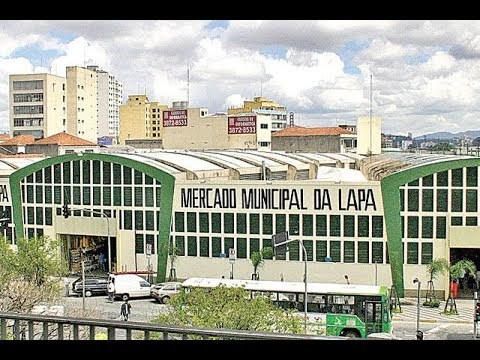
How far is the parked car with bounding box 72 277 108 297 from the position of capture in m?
4.98

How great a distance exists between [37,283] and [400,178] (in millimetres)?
2508

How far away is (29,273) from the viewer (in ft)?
15.8

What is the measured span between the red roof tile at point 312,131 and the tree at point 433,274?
3.94ft

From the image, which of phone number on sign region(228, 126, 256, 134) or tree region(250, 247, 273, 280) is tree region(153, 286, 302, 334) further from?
phone number on sign region(228, 126, 256, 134)

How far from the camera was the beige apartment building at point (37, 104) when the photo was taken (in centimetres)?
551

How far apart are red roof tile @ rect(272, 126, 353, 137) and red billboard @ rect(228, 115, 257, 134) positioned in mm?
341

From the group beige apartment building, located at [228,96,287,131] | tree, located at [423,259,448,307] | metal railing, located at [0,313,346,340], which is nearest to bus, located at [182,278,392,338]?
tree, located at [423,259,448,307]

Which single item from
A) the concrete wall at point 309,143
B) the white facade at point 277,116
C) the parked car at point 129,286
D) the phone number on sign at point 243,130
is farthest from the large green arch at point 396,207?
the phone number on sign at point 243,130

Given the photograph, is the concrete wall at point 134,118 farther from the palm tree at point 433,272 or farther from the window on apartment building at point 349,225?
the palm tree at point 433,272

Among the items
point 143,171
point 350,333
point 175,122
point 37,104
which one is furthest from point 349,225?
point 37,104

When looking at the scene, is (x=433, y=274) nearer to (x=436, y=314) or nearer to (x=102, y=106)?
(x=436, y=314)

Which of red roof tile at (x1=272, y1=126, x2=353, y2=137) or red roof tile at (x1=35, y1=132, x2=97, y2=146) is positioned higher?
red roof tile at (x1=272, y1=126, x2=353, y2=137)

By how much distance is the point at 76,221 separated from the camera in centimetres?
525
